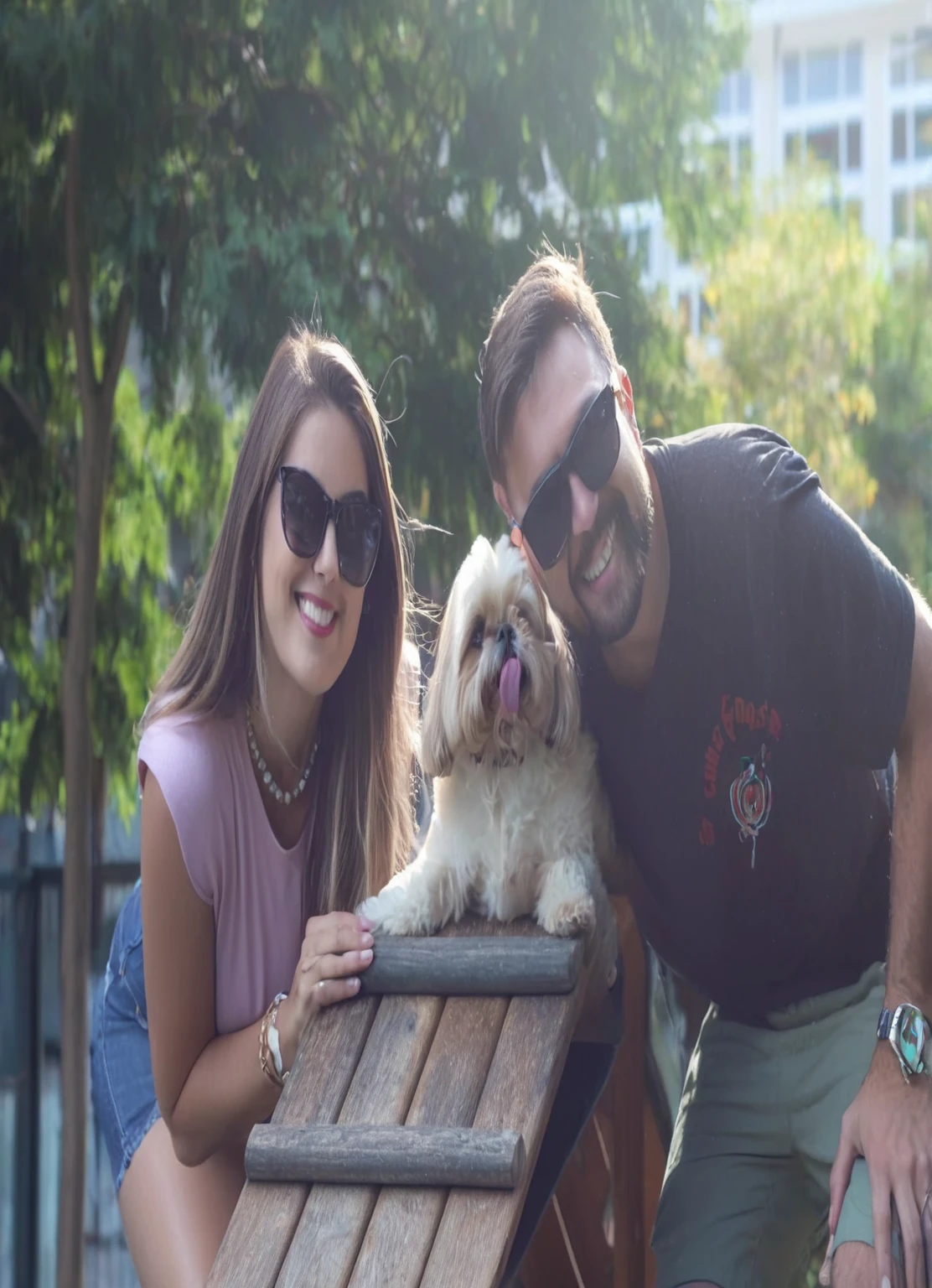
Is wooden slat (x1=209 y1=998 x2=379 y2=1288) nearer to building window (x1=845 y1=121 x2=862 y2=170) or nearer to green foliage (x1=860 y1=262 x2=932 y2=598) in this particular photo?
green foliage (x1=860 y1=262 x2=932 y2=598)

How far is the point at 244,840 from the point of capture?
7.41ft

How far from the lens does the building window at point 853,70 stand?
3240 cm

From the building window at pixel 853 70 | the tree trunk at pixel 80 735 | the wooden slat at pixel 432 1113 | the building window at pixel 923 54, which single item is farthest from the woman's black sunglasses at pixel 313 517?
the building window at pixel 853 70

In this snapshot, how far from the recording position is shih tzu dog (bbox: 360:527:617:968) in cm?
206

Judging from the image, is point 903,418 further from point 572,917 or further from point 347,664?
point 572,917

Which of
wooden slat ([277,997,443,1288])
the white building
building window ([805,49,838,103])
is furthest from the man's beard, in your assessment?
building window ([805,49,838,103])

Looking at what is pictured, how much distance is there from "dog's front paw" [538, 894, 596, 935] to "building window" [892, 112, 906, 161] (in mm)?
33099

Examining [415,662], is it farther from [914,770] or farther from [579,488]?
[914,770]

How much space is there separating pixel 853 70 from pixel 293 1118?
35041 mm

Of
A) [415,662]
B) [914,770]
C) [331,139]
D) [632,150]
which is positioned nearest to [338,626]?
[415,662]

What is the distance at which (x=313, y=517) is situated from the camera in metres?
2.26

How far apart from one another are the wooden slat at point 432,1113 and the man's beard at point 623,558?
1.95ft

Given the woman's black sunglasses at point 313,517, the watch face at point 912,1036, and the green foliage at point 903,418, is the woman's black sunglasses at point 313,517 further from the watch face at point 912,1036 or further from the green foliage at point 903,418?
the green foliage at point 903,418

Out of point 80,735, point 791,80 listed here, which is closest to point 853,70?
point 791,80
